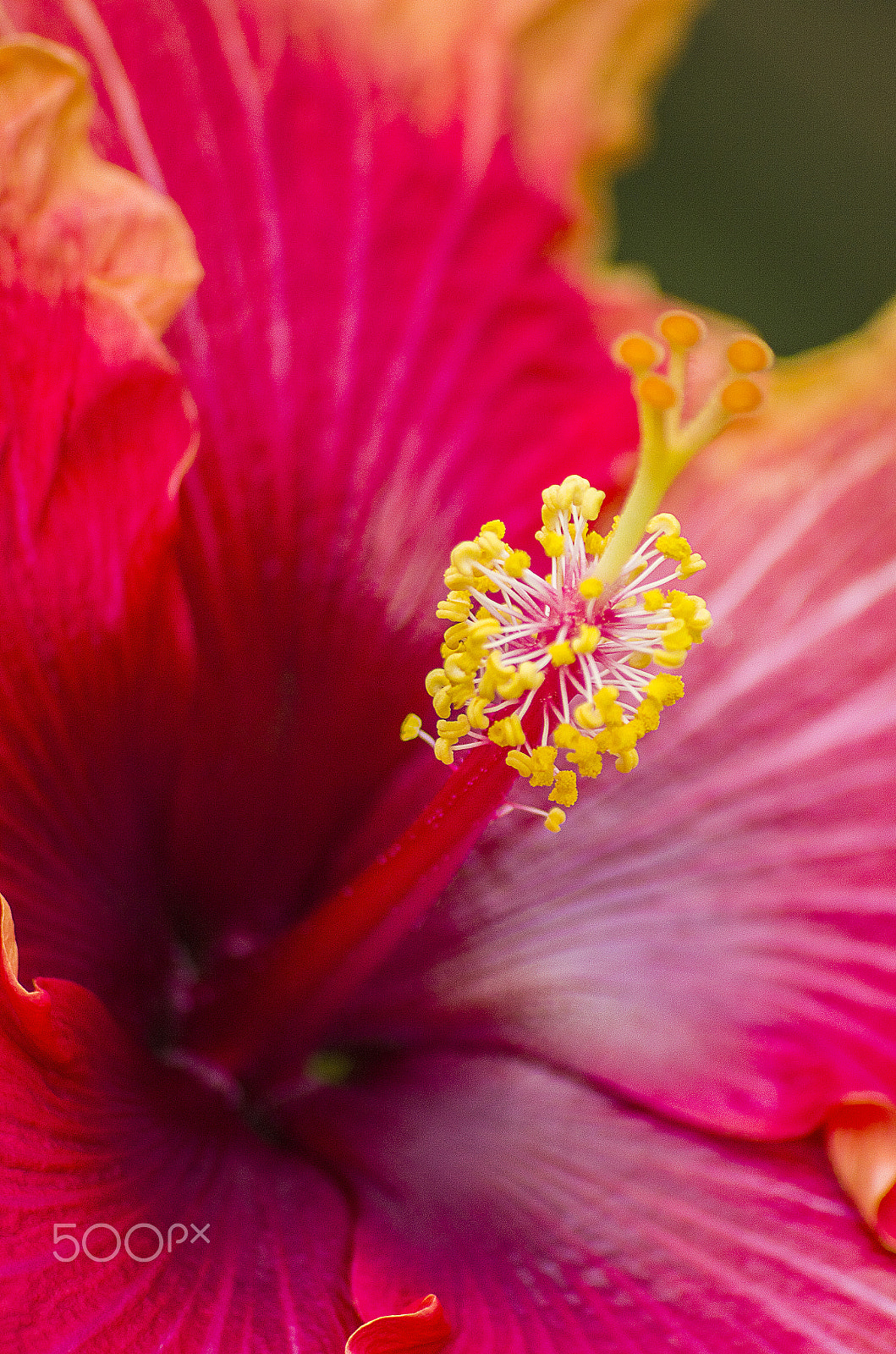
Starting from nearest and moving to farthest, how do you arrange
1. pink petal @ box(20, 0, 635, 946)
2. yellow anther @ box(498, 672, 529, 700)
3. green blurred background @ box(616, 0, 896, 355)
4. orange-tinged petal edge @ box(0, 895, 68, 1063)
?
orange-tinged petal edge @ box(0, 895, 68, 1063), yellow anther @ box(498, 672, 529, 700), pink petal @ box(20, 0, 635, 946), green blurred background @ box(616, 0, 896, 355)

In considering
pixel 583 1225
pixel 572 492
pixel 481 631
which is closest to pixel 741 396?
pixel 572 492

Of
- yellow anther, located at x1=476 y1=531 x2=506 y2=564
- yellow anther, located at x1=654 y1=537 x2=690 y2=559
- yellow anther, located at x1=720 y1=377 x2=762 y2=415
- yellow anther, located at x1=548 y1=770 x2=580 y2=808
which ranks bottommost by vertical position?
yellow anther, located at x1=548 y1=770 x2=580 y2=808

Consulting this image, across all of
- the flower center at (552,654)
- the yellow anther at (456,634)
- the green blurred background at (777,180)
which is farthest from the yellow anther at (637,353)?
the green blurred background at (777,180)

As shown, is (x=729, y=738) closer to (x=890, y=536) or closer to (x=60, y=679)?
(x=890, y=536)

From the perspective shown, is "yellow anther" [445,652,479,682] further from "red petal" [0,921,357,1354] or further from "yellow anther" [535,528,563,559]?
"red petal" [0,921,357,1354]

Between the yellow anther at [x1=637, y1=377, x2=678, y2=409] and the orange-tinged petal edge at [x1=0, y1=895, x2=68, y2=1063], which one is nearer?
Answer: the orange-tinged petal edge at [x1=0, y1=895, x2=68, y2=1063]

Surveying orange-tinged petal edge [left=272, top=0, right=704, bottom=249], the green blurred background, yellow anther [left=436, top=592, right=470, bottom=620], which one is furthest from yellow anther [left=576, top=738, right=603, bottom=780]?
the green blurred background

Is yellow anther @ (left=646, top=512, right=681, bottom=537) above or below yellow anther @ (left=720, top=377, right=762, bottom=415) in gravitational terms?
below

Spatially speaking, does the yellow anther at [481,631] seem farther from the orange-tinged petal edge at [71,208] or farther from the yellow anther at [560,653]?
the orange-tinged petal edge at [71,208]
